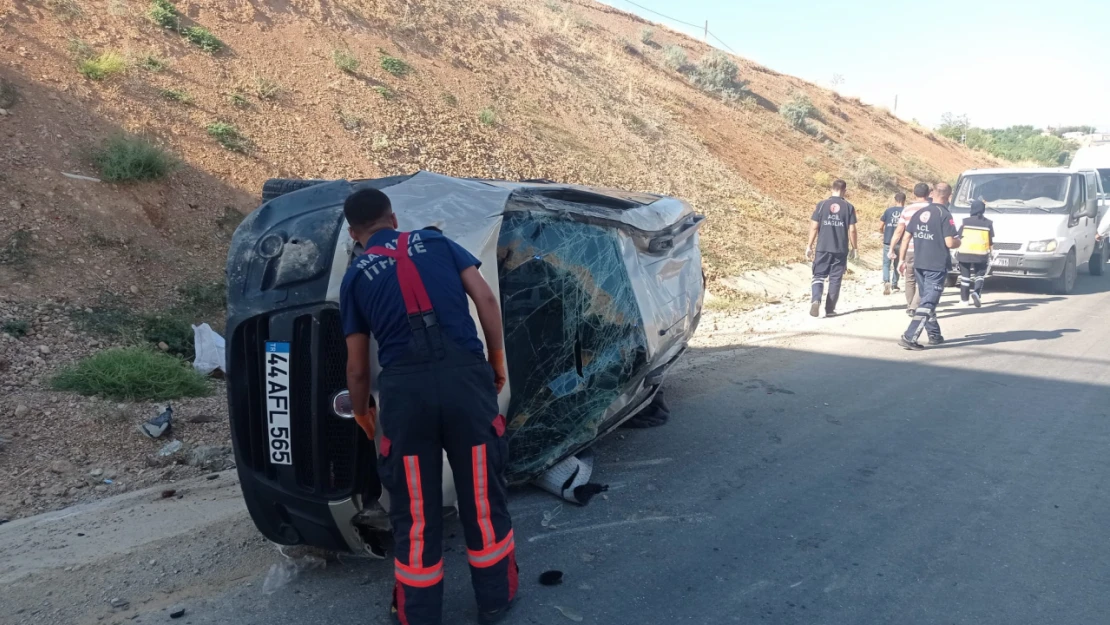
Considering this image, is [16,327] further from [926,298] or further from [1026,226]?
[1026,226]

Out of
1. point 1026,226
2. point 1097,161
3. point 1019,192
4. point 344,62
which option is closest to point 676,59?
point 1097,161

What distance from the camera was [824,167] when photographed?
25422 millimetres

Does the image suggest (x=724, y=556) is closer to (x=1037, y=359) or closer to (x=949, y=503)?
(x=949, y=503)

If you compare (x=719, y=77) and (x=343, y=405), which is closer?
(x=343, y=405)

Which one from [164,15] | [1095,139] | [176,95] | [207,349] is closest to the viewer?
[207,349]

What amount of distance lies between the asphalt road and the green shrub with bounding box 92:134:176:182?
660cm

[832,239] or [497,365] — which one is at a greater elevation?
[832,239]

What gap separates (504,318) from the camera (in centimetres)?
411

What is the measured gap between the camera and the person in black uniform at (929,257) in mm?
8508

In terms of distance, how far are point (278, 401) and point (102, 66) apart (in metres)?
9.56

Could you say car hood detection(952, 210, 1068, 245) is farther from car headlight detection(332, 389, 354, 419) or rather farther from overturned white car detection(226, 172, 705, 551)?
car headlight detection(332, 389, 354, 419)

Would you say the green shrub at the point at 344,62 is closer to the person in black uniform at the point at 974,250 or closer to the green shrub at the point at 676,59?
the person in black uniform at the point at 974,250

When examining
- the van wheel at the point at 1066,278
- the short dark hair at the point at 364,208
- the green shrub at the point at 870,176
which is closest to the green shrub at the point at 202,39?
the short dark hair at the point at 364,208

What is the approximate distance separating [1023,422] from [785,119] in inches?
982
